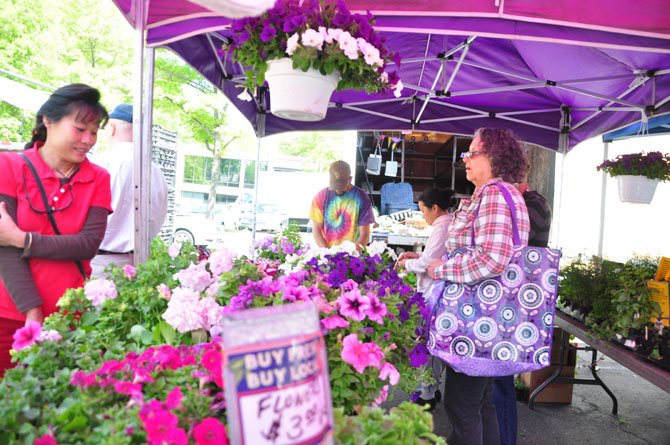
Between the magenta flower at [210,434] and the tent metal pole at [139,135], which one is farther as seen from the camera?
the tent metal pole at [139,135]

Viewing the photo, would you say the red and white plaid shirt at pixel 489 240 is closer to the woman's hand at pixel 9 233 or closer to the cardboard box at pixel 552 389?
the woman's hand at pixel 9 233

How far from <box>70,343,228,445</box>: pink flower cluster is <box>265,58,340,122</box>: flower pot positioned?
1.16 m

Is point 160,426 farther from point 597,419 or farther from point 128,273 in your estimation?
point 597,419

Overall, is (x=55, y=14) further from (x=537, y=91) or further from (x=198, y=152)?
(x=537, y=91)

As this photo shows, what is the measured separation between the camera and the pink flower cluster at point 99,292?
4.95 ft

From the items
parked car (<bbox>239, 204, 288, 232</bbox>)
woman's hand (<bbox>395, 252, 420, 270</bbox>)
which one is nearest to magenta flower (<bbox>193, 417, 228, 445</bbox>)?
woman's hand (<bbox>395, 252, 420, 270</bbox>)

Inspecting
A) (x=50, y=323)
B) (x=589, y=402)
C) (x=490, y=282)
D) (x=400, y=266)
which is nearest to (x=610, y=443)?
(x=589, y=402)

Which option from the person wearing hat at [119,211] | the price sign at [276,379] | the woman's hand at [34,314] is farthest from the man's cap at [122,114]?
the price sign at [276,379]

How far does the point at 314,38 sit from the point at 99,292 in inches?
45.6

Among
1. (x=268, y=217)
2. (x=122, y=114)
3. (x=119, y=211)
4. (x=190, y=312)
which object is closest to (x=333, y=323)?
(x=190, y=312)

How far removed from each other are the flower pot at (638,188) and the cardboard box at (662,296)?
178 centimetres

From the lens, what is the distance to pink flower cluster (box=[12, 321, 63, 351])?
124 centimetres

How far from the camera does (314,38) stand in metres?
1.89

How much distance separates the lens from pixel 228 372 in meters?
0.68
